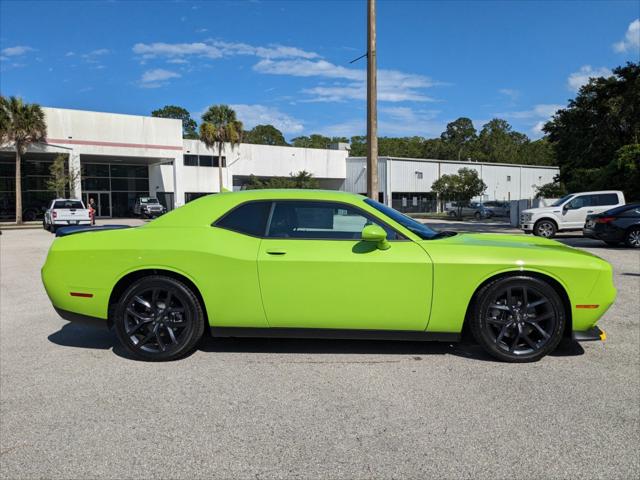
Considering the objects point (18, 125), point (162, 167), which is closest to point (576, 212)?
point (18, 125)

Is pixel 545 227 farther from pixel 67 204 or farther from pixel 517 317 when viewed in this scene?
pixel 67 204

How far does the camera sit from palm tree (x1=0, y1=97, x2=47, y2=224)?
107 feet

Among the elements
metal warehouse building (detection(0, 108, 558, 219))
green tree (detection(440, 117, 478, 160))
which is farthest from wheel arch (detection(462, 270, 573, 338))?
green tree (detection(440, 117, 478, 160))

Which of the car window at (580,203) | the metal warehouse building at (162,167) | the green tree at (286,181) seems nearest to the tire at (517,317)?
the car window at (580,203)

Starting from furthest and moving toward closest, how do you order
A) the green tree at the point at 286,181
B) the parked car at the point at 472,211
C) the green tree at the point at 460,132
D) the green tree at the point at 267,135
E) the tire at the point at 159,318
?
1. the green tree at the point at 460,132
2. the green tree at the point at 267,135
3. the green tree at the point at 286,181
4. the parked car at the point at 472,211
5. the tire at the point at 159,318

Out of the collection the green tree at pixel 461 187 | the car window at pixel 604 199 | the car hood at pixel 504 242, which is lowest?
the car hood at pixel 504 242

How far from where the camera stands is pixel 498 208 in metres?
45.8

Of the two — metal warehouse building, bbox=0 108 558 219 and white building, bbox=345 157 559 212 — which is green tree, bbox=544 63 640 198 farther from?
metal warehouse building, bbox=0 108 558 219

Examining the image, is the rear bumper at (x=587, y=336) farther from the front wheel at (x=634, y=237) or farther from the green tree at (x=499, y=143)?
the green tree at (x=499, y=143)

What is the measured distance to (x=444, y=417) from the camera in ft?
10.2

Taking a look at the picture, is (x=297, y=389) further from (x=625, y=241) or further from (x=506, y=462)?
(x=625, y=241)

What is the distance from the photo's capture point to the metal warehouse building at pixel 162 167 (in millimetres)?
37156

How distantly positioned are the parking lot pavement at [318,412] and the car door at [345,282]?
1.32 feet

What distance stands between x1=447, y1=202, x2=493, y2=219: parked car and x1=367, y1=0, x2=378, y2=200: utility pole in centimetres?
3453
